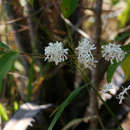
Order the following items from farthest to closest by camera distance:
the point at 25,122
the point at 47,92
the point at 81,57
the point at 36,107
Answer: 1. the point at 47,92
2. the point at 36,107
3. the point at 25,122
4. the point at 81,57

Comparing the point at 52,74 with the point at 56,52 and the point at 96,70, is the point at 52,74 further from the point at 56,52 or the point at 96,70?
the point at 56,52

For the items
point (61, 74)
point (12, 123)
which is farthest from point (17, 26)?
point (12, 123)

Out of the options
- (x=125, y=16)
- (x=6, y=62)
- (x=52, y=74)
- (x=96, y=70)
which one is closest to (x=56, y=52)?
Result: (x=6, y=62)

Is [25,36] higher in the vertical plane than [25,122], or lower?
higher

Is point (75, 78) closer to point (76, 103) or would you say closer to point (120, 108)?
point (76, 103)

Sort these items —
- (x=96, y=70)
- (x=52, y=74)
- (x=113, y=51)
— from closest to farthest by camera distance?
(x=113, y=51) → (x=96, y=70) → (x=52, y=74)

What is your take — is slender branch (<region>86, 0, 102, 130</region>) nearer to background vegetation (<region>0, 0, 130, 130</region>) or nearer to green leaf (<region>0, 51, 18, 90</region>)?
background vegetation (<region>0, 0, 130, 130</region>)

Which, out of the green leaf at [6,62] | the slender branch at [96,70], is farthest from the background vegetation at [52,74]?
the green leaf at [6,62]

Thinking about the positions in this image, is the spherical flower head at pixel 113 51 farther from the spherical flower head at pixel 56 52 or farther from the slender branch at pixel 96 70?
the slender branch at pixel 96 70

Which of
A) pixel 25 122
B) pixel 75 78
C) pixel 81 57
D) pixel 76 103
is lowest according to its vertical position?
pixel 81 57
